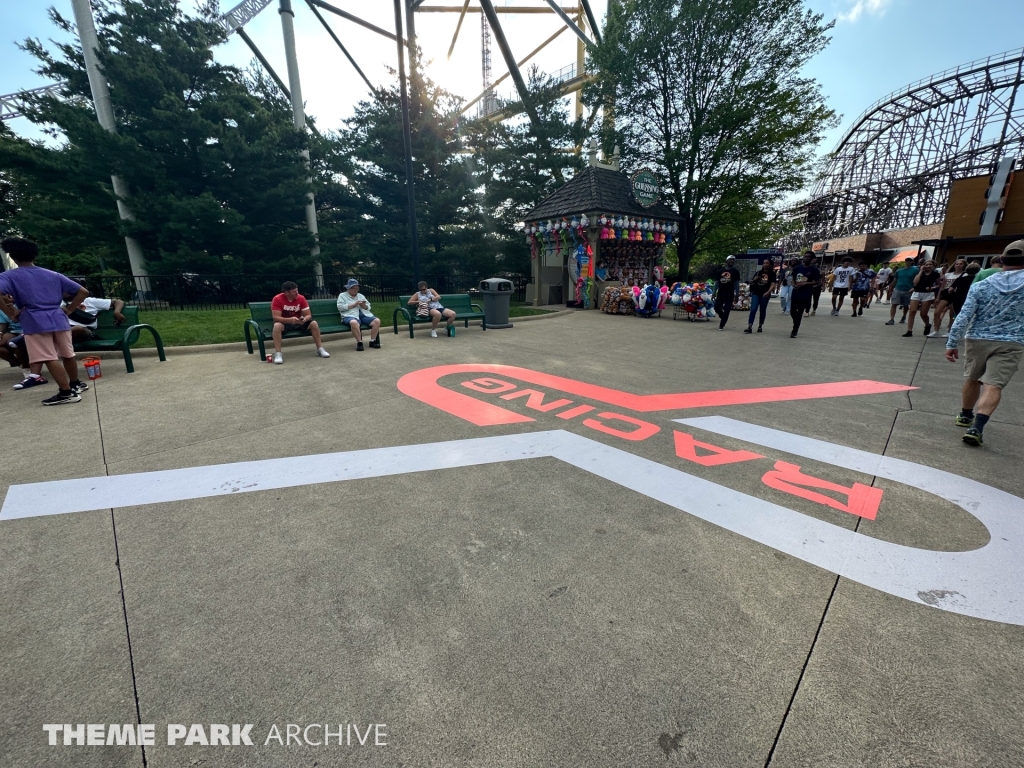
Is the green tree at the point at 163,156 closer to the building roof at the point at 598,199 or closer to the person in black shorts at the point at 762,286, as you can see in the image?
the building roof at the point at 598,199

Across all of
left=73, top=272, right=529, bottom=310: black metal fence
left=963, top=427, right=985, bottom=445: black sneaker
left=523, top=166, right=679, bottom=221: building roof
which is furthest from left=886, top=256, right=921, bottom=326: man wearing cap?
left=73, top=272, right=529, bottom=310: black metal fence

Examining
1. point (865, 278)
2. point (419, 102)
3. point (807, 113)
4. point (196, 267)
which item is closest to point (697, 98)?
point (807, 113)

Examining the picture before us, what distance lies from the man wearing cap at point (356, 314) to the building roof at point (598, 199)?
10.0 m

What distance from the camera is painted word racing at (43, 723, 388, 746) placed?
4.70 feet

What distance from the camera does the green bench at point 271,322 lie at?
7.33m

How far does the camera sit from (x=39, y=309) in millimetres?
4863

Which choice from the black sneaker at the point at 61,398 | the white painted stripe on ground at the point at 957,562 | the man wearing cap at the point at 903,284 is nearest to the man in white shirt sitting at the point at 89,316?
the black sneaker at the point at 61,398

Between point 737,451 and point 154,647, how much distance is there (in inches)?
163

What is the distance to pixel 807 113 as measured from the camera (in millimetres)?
16938

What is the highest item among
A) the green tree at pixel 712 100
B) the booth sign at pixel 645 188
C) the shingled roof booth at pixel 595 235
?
the green tree at pixel 712 100

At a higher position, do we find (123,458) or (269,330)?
(269,330)

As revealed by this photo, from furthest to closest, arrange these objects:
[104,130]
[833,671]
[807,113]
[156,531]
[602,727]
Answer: [807,113], [104,130], [156,531], [833,671], [602,727]

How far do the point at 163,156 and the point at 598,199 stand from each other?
621 inches

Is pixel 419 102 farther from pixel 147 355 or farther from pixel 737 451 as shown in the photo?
pixel 737 451
